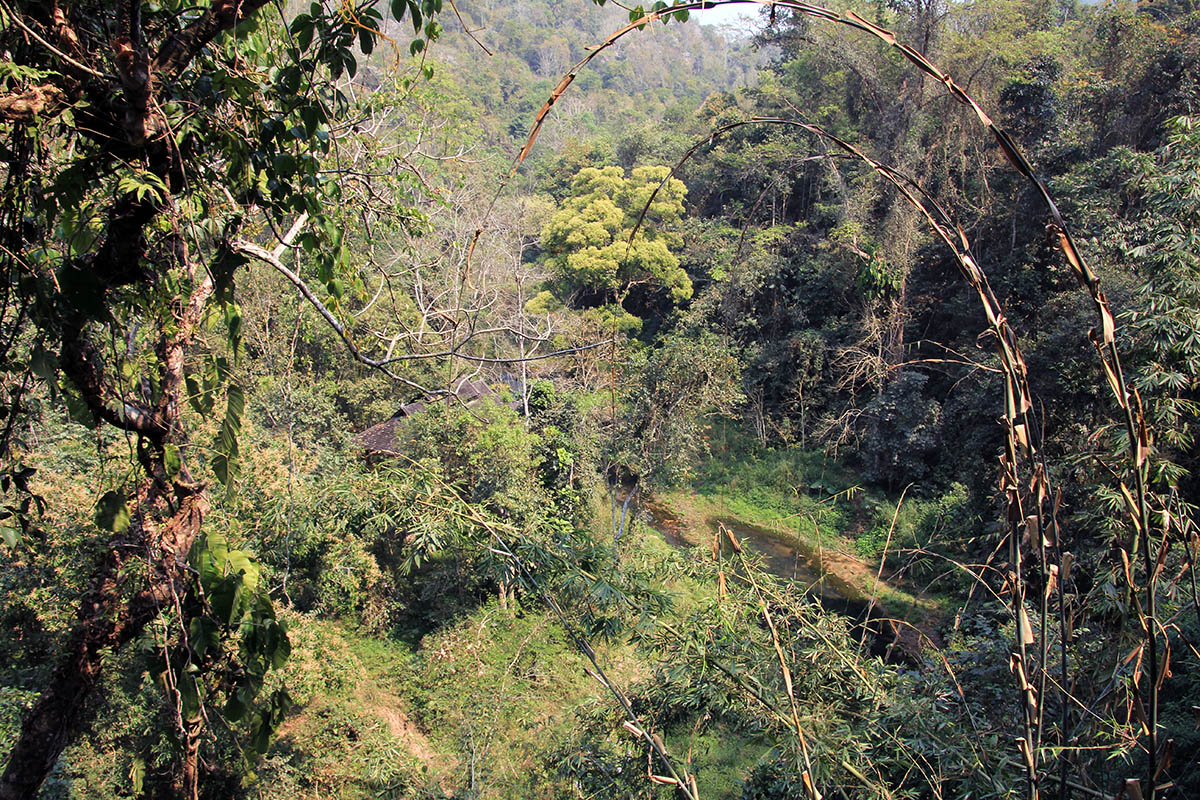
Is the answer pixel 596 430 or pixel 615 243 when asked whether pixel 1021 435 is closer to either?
pixel 596 430

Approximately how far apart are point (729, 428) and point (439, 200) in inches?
408

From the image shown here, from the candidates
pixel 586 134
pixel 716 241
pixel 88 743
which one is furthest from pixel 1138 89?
pixel 586 134

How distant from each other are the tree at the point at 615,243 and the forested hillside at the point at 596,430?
0.43 feet

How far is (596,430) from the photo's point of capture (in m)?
8.98

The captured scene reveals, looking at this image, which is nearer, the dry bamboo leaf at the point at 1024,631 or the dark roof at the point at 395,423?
the dry bamboo leaf at the point at 1024,631

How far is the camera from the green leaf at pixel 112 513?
113 centimetres

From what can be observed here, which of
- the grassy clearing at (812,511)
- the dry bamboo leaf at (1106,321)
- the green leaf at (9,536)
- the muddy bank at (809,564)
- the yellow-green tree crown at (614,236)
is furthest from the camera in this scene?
the yellow-green tree crown at (614,236)

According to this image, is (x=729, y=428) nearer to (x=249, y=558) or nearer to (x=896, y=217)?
(x=896, y=217)

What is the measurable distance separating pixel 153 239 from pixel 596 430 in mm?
7682

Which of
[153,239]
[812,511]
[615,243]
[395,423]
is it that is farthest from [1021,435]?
[615,243]

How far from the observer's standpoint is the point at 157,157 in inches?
48.4

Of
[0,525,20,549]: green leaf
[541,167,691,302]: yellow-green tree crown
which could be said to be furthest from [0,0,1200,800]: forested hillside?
[541,167,691,302]: yellow-green tree crown

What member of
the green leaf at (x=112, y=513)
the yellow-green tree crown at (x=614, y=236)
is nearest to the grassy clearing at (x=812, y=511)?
the yellow-green tree crown at (x=614, y=236)

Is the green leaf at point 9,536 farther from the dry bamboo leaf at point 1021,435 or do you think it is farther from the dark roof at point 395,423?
the dark roof at point 395,423
